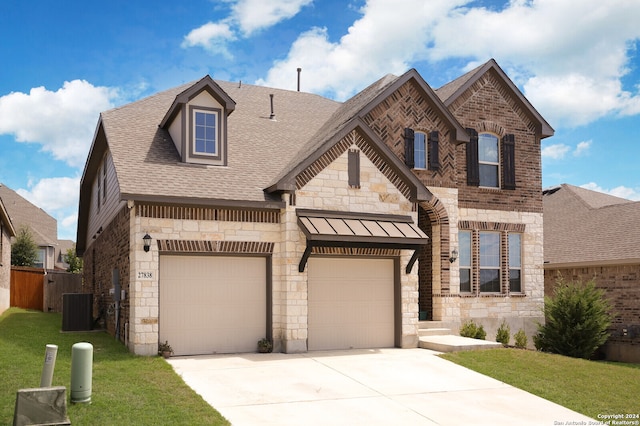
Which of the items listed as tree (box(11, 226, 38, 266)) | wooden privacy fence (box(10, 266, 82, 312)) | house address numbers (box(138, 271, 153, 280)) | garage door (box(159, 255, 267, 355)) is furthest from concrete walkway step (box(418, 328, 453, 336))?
tree (box(11, 226, 38, 266))

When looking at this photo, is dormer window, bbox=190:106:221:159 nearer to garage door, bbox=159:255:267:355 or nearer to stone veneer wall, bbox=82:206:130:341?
stone veneer wall, bbox=82:206:130:341

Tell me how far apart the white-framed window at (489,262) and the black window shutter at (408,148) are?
3539 mm

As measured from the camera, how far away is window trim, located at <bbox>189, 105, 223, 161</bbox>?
1645cm

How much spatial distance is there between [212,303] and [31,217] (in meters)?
41.4

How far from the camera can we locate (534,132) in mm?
21453

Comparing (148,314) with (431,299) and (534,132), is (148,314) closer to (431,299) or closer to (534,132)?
(431,299)

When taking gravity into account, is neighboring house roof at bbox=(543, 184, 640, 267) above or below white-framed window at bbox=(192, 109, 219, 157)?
below

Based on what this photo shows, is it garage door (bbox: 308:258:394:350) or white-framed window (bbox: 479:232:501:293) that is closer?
garage door (bbox: 308:258:394:350)

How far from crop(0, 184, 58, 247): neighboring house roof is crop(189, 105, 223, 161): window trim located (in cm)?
3503

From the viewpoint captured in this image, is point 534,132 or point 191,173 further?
point 534,132

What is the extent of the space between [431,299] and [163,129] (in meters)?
9.37

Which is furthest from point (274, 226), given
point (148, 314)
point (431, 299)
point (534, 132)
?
point (534, 132)

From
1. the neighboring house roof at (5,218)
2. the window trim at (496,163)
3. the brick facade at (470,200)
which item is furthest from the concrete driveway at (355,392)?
the neighboring house roof at (5,218)

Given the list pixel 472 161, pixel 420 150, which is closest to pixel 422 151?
pixel 420 150
